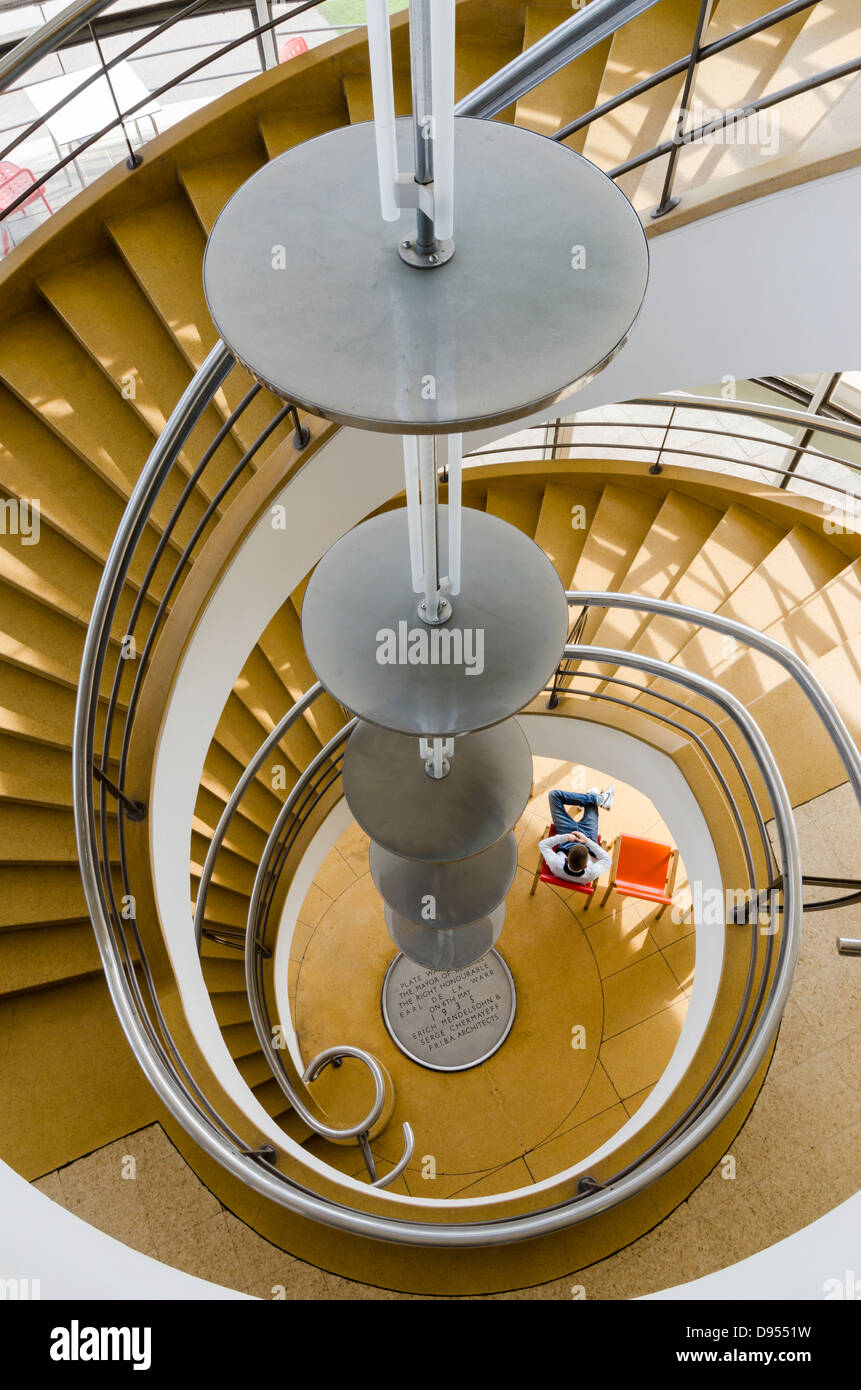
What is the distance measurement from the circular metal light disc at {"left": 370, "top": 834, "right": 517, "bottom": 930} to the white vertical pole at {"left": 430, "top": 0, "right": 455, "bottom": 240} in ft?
8.87

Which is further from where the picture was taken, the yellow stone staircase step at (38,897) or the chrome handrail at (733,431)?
the chrome handrail at (733,431)

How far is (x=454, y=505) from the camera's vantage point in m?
2.09

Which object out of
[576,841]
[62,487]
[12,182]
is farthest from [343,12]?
[576,841]

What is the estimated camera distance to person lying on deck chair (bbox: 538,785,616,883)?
7.27 meters

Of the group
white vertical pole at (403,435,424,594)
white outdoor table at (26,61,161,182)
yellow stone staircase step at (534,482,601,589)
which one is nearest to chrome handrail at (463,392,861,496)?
yellow stone staircase step at (534,482,601,589)

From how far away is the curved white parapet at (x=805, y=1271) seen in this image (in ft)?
7.30

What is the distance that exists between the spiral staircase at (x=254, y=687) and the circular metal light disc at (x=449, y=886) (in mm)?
1001

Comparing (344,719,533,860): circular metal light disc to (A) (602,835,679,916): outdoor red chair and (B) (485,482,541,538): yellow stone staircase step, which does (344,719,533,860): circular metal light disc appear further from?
(A) (602,835,679,916): outdoor red chair

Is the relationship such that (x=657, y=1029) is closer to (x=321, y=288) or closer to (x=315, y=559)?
(x=315, y=559)

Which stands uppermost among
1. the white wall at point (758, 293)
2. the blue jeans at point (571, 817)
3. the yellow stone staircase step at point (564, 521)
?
the yellow stone staircase step at point (564, 521)

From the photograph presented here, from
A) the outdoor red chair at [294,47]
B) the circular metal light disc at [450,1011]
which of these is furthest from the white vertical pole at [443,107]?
the outdoor red chair at [294,47]

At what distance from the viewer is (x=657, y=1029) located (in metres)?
7.04

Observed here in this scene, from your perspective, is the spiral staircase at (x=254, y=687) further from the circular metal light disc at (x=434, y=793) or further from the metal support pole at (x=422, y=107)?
the metal support pole at (x=422, y=107)
